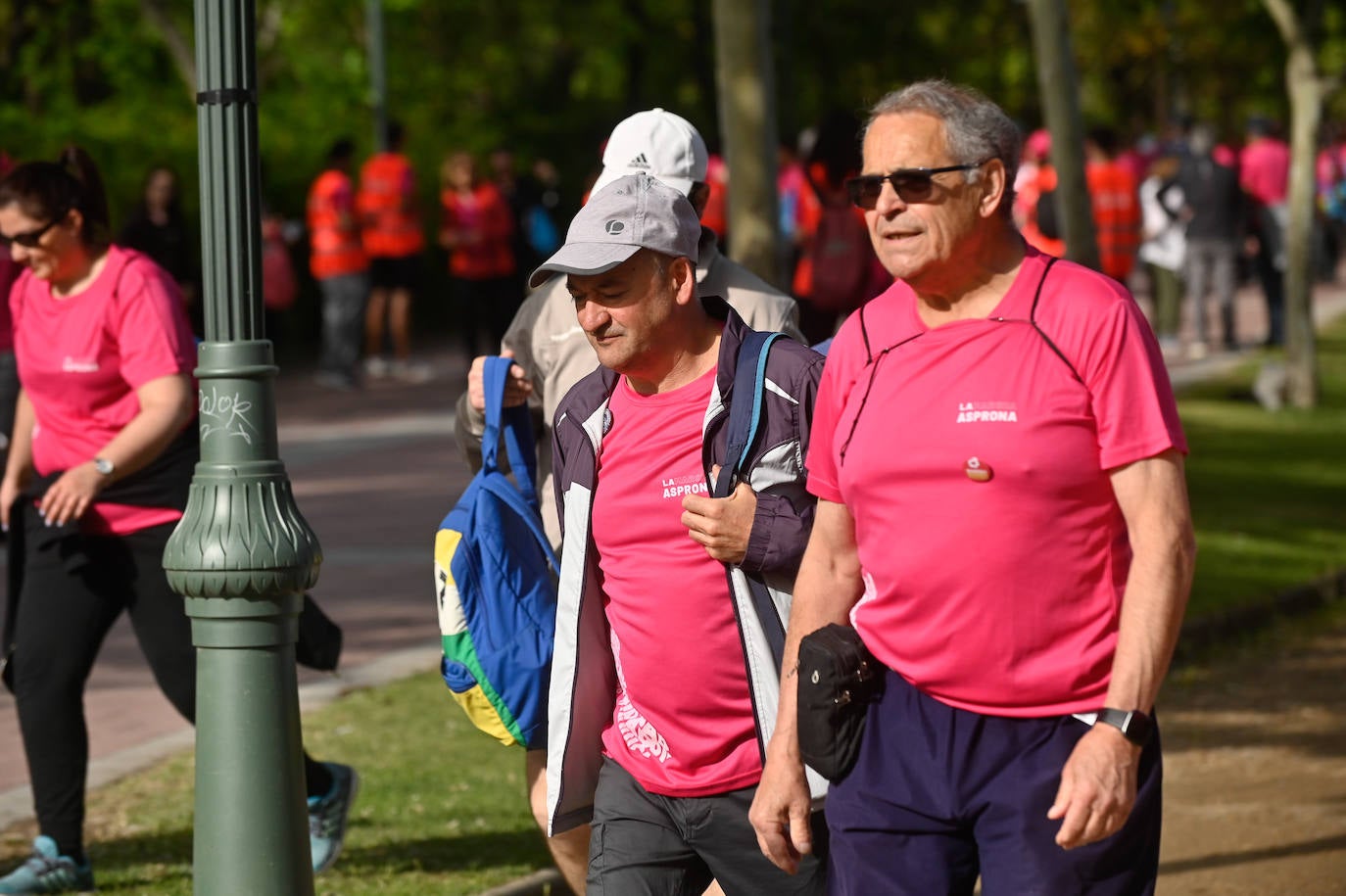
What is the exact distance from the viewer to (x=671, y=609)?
3811 mm

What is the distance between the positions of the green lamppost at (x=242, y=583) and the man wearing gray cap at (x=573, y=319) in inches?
19.7

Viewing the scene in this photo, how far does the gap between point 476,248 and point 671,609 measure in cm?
1690

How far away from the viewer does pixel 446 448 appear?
1591 cm

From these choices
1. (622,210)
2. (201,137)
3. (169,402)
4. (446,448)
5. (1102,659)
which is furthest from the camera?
(446,448)

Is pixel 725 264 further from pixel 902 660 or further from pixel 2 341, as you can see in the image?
pixel 2 341

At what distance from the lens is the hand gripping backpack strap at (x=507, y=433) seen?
4.61 m

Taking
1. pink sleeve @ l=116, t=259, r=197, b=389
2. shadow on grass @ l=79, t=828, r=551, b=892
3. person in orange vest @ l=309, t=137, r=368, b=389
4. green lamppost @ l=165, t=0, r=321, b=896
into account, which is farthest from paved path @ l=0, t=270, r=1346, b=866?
green lamppost @ l=165, t=0, r=321, b=896

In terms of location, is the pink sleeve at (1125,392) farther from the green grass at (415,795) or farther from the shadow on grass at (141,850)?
the shadow on grass at (141,850)

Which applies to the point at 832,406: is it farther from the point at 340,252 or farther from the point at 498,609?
the point at 340,252

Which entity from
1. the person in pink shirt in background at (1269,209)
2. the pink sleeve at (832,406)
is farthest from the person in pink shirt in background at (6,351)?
the person in pink shirt in background at (1269,209)

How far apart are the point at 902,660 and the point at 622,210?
38.4 inches

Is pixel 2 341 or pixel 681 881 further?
pixel 2 341

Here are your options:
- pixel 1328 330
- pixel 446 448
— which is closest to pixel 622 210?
pixel 446 448

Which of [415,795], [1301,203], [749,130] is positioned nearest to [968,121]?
[415,795]
